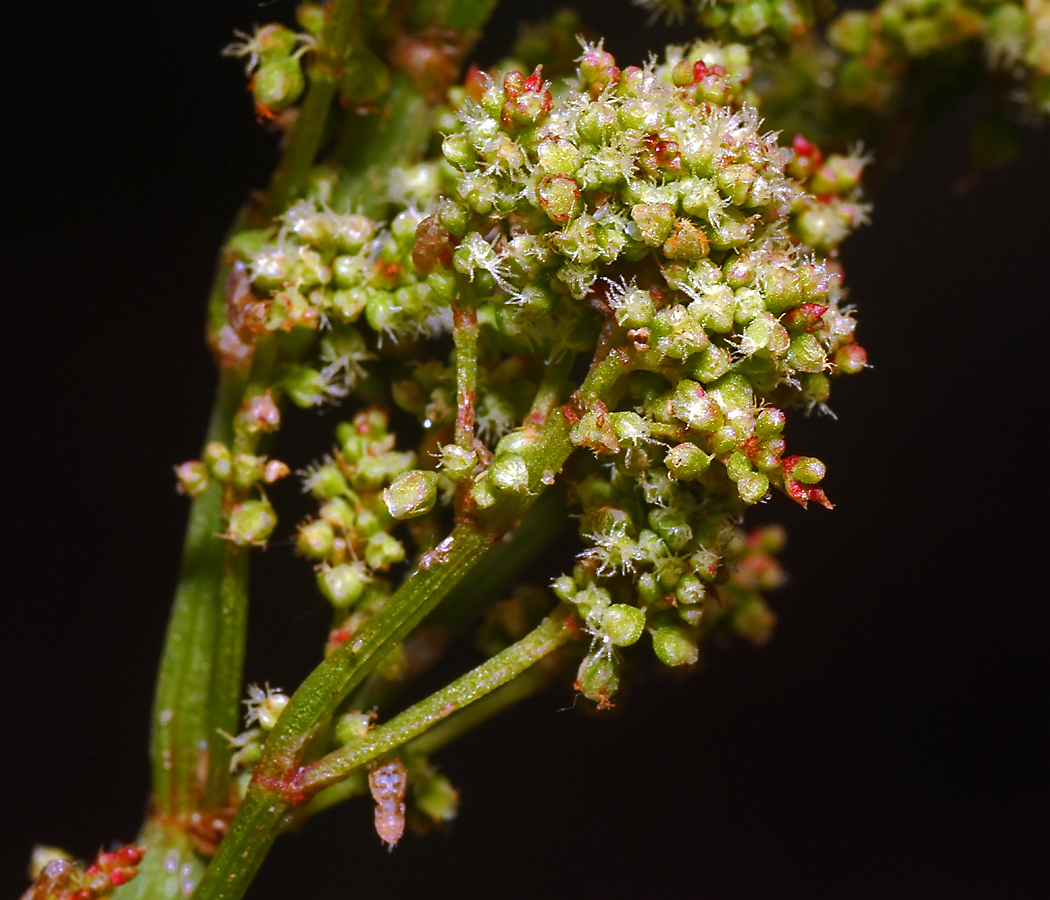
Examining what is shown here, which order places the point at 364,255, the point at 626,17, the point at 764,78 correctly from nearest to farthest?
the point at 364,255
the point at 764,78
the point at 626,17

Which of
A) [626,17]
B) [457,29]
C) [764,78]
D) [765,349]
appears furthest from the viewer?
[626,17]

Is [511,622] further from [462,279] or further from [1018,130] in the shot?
[1018,130]

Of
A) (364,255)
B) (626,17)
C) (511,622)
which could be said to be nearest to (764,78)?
(364,255)

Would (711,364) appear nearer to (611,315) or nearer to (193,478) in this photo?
(611,315)

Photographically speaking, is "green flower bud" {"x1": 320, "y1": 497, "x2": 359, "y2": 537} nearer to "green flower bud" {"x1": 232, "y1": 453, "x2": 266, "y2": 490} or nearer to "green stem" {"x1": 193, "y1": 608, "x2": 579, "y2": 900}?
"green flower bud" {"x1": 232, "y1": 453, "x2": 266, "y2": 490}

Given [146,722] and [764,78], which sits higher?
[764,78]

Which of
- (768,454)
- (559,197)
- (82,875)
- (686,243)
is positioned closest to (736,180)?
(686,243)

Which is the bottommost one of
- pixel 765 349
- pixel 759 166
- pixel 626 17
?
pixel 626 17
